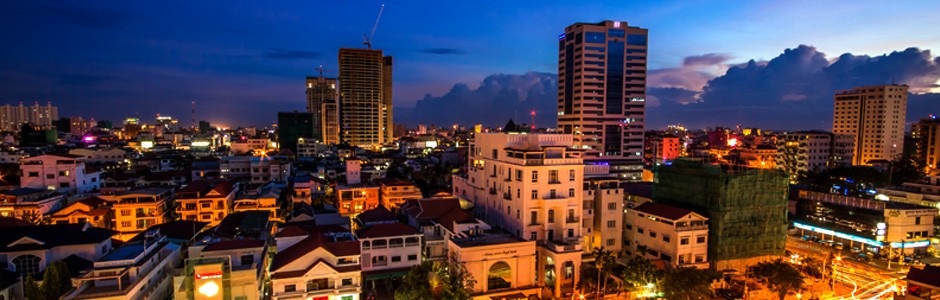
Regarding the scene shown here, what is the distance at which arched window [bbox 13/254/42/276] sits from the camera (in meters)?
31.6

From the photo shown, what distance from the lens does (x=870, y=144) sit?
100125 mm

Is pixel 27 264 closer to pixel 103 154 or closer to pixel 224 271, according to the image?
pixel 224 271

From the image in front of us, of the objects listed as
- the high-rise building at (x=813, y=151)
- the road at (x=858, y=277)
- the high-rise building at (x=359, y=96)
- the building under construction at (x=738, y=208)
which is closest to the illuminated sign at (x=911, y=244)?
the road at (x=858, y=277)

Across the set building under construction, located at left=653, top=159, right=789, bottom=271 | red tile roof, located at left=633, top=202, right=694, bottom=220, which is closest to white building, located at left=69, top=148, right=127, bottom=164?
red tile roof, located at left=633, top=202, right=694, bottom=220

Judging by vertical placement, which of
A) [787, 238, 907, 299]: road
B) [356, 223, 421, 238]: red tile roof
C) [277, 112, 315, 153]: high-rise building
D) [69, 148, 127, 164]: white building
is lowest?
[787, 238, 907, 299]: road

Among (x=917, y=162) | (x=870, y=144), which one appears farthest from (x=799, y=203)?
(x=870, y=144)

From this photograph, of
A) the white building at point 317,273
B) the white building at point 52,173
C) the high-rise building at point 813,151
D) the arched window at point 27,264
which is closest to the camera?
the white building at point 317,273

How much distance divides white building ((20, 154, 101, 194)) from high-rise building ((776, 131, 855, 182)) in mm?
114185

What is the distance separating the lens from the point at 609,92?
98500 mm

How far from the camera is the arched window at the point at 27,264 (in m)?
31.6

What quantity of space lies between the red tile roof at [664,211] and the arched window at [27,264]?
1853 inches

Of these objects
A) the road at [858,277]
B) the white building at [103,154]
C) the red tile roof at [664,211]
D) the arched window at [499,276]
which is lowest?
the road at [858,277]

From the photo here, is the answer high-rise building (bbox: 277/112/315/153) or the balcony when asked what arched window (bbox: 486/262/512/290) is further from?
high-rise building (bbox: 277/112/315/153)

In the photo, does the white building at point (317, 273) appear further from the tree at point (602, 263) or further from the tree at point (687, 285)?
the tree at point (687, 285)
